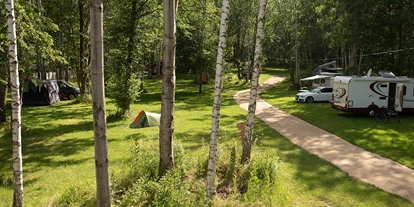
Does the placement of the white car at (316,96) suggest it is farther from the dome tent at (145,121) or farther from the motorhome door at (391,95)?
the dome tent at (145,121)

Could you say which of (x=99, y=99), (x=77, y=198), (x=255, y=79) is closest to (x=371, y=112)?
(x=255, y=79)

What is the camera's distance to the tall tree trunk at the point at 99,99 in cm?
386

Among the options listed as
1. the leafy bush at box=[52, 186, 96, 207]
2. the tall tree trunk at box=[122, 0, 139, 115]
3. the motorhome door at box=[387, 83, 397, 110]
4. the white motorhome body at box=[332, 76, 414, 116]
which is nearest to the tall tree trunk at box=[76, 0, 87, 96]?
the tall tree trunk at box=[122, 0, 139, 115]

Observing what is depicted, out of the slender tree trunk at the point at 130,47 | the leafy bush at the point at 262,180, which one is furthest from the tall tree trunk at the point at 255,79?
the slender tree trunk at the point at 130,47

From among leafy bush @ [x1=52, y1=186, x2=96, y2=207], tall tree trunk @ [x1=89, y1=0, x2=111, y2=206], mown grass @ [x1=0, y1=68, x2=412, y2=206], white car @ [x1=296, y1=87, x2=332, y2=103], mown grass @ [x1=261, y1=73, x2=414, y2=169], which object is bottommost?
mown grass @ [x1=0, y1=68, x2=412, y2=206]

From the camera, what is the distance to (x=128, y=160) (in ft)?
30.0

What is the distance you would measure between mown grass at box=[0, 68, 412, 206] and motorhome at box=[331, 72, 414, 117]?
2.20 meters

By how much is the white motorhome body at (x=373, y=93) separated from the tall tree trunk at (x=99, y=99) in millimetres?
15239

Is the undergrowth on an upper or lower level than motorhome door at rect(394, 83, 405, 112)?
lower

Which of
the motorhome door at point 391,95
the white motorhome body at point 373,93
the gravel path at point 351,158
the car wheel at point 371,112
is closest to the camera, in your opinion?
the gravel path at point 351,158

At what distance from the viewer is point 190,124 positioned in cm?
1641

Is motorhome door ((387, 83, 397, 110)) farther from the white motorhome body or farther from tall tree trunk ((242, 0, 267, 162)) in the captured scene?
tall tree trunk ((242, 0, 267, 162))

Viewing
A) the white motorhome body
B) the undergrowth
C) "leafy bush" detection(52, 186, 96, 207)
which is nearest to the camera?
the undergrowth

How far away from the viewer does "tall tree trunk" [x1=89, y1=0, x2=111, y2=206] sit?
3.86m
